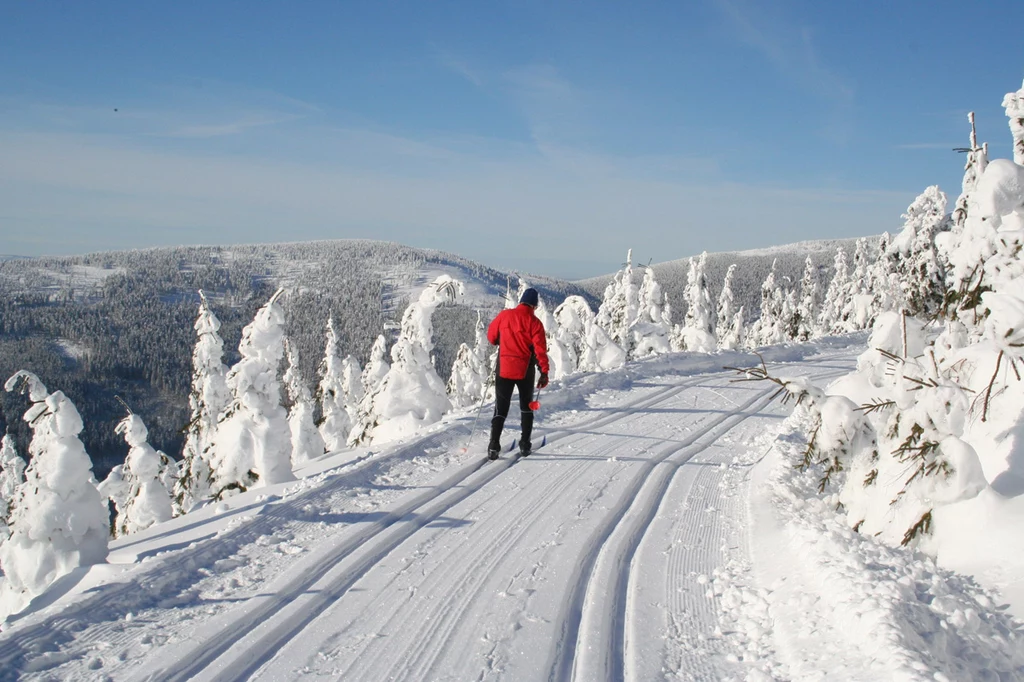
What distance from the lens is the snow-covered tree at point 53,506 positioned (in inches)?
408

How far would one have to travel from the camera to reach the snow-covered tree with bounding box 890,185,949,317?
7547 millimetres

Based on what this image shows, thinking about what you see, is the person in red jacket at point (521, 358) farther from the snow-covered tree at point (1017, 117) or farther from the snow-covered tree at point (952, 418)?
the snow-covered tree at point (1017, 117)

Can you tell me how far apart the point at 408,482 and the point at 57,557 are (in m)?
8.51

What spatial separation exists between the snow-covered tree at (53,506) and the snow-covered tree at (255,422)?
7009mm

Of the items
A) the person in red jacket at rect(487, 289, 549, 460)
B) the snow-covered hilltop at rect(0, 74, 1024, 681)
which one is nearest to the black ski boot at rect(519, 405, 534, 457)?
the person in red jacket at rect(487, 289, 549, 460)

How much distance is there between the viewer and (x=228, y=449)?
18250 millimetres

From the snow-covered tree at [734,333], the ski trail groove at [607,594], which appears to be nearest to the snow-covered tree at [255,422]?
the ski trail groove at [607,594]

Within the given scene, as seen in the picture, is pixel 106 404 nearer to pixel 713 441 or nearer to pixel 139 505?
pixel 139 505

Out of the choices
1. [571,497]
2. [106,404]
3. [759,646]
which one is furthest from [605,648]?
[106,404]

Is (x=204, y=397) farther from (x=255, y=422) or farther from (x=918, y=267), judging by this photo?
(x=918, y=267)

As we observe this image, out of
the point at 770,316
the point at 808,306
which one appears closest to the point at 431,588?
the point at 808,306

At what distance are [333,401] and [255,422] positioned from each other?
2482cm

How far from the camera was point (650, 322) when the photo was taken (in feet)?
115

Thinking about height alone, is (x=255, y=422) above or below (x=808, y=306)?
below
